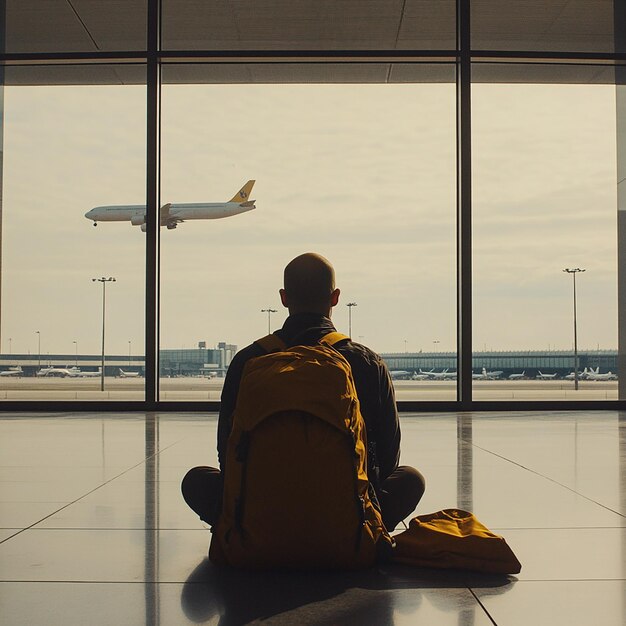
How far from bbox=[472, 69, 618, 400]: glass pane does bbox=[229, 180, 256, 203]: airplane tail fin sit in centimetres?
284

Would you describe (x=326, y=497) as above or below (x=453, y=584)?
above

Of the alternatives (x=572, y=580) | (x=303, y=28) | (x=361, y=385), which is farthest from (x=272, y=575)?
(x=303, y=28)

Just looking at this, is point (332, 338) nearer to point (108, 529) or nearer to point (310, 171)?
point (108, 529)

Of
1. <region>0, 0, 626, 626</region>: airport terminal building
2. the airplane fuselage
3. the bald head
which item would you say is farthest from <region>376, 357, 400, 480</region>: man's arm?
the airplane fuselage

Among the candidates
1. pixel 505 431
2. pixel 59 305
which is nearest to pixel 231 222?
pixel 59 305

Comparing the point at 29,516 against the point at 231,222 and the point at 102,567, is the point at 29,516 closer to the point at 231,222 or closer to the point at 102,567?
the point at 102,567

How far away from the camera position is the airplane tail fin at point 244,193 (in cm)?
1151

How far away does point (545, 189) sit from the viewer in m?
12.6

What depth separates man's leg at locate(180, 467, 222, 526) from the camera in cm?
313

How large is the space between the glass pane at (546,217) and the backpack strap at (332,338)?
8153mm

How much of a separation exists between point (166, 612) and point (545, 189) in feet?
36.0

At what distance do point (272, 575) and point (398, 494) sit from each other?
0.52m

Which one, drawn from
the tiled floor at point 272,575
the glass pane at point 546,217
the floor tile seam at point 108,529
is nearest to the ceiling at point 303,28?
the glass pane at point 546,217

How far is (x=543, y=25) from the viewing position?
445 inches
